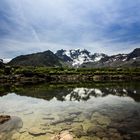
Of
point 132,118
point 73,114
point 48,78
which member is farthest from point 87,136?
point 48,78

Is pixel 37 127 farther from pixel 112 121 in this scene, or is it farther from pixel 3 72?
pixel 3 72

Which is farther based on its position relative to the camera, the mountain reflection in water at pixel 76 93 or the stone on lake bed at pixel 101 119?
the mountain reflection in water at pixel 76 93

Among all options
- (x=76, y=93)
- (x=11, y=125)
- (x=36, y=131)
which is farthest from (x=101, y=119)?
(x=76, y=93)

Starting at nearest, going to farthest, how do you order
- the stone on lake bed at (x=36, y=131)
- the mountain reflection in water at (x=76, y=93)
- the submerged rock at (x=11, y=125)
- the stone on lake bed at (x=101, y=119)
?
the stone on lake bed at (x=36, y=131)
the submerged rock at (x=11, y=125)
the stone on lake bed at (x=101, y=119)
the mountain reflection in water at (x=76, y=93)

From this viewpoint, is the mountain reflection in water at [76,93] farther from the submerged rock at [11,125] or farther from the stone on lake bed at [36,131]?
the stone on lake bed at [36,131]

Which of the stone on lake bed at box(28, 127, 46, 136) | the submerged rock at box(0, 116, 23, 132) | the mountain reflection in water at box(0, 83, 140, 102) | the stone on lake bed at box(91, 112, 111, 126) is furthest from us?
the mountain reflection in water at box(0, 83, 140, 102)

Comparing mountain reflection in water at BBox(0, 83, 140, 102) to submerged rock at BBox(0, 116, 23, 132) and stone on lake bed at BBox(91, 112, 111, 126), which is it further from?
submerged rock at BBox(0, 116, 23, 132)

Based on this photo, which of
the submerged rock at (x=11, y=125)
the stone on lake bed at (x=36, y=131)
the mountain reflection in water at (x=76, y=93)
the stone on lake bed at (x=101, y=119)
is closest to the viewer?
the stone on lake bed at (x=36, y=131)

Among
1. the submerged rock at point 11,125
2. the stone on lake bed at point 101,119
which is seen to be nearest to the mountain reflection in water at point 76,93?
the stone on lake bed at point 101,119

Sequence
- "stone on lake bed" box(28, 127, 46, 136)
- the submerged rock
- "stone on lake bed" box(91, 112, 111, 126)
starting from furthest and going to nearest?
"stone on lake bed" box(91, 112, 111, 126) < the submerged rock < "stone on lake bed" box(28, 127, 46, 136)

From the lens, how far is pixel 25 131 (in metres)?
28.9

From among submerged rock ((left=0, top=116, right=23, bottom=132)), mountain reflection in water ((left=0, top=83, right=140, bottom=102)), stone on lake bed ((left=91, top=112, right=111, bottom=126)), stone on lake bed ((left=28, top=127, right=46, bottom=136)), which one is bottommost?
stone on lake bed ((left=28, top=127, right=46, bottom=136))

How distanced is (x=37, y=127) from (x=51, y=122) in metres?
3.31

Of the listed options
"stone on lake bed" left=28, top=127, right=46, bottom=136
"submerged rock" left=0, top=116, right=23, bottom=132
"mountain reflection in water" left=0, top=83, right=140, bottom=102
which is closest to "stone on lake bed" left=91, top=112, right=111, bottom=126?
"stone on lake bed" left=28, top=127, right=46, bottom=136
